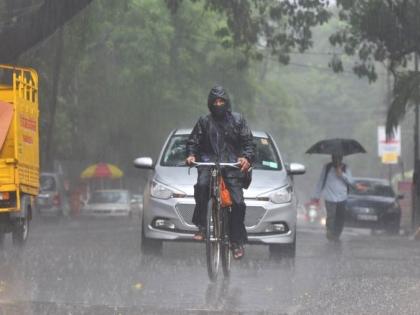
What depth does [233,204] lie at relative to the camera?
1035cm

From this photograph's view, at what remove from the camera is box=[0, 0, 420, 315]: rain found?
9.70 m

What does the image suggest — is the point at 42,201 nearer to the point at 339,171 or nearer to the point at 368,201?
the point at 368,201

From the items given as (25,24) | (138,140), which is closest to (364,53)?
(25,24)

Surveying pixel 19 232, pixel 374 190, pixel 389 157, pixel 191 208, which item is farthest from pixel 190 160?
pixel 389 157

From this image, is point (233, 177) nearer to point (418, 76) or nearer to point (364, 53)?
point (418, 76)

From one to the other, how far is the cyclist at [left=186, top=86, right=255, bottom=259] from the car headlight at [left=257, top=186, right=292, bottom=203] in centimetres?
278

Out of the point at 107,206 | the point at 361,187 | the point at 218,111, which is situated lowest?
the point at 107,206

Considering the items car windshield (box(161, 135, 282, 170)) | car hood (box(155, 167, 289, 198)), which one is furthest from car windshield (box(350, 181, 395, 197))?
car hood (box(155, 167, 289, 198))

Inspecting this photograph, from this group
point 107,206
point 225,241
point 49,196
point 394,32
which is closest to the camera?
point 225,241

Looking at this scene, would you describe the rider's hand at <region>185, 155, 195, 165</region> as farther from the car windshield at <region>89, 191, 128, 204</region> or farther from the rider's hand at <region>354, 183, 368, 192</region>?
the car windshield at <region>89, 191, 128, 204</region>

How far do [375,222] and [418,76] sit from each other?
6.35m

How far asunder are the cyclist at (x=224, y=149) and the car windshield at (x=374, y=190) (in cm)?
1993

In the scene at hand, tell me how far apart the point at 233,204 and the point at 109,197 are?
33.5 meters

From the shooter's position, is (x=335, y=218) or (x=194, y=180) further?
(x=335, y=218)
